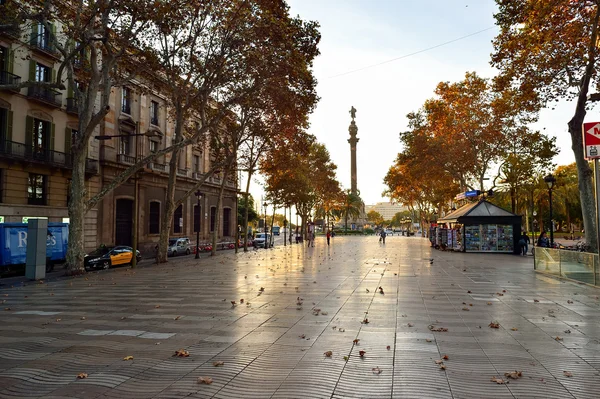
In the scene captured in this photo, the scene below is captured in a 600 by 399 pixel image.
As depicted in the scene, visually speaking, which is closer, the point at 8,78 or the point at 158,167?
the point at 8,78

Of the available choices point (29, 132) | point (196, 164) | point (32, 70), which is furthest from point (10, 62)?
point (196, 164)

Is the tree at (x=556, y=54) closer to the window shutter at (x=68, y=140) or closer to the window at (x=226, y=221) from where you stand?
the window shutter at (x=68, y=140)

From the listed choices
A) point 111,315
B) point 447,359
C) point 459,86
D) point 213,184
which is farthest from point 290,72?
point 213,184

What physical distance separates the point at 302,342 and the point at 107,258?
19.4 m

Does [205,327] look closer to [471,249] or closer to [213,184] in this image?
[471,249]

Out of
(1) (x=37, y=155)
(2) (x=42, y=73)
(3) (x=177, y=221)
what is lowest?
(3) (x=177, y=221)

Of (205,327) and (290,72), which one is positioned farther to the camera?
(290,72)

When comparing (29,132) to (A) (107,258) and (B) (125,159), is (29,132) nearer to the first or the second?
(B) (125,159)

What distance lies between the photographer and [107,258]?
74.5 ft

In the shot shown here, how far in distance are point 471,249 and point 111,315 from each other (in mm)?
26865

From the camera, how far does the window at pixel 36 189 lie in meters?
24.9

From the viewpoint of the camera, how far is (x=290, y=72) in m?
19.1

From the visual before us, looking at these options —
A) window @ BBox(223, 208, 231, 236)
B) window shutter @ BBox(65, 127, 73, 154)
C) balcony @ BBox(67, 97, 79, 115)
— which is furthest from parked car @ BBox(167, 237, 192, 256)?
window @ BBox(223, 208, 231, 236)

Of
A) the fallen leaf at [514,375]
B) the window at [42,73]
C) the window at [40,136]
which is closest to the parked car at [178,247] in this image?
the window at [40,136]
